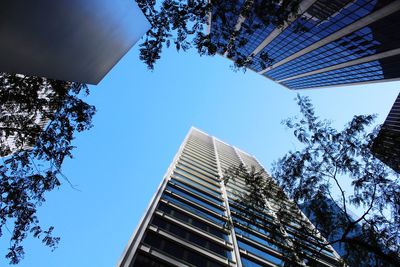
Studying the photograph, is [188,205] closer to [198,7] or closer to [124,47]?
[198,7]

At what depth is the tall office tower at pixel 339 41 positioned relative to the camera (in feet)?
92.2

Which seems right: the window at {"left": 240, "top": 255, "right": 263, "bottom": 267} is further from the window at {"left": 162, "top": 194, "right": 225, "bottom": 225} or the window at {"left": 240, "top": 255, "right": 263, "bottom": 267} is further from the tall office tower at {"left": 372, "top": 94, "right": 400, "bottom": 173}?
the tall office tower at {"left": 372, "top": 94, "right": 400, "bottom": 173}

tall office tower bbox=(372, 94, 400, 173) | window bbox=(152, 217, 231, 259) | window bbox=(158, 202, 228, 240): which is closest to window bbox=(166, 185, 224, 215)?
window bbox=(158, 202, 228, 240)

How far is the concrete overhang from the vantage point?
3.80 m

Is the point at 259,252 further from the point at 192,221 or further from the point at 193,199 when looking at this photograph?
the point at 193,199

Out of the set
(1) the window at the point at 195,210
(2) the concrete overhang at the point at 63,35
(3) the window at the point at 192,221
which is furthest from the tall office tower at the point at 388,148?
(1) the window at the point at 195,210

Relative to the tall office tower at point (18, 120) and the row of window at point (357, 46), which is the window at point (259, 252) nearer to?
the tall office tower at point (18, 120)

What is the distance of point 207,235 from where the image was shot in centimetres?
2250

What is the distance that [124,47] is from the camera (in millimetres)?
8781

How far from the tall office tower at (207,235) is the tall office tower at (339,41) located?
457 inches

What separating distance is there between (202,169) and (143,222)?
2187cm

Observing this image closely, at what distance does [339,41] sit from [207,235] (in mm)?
30900

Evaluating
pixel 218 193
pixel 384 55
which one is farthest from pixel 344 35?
pixel 218 193

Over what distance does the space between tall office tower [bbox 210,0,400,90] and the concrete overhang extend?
9.33m
